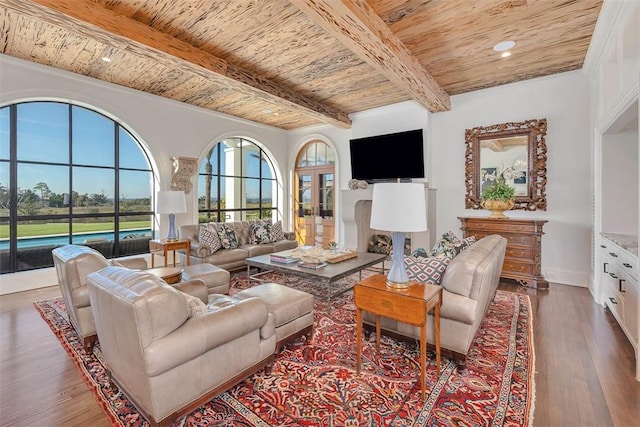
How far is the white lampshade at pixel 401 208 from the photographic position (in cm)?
192

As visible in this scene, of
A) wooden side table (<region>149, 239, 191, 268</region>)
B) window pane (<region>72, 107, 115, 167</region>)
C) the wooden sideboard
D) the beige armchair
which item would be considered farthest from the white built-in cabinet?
window pane (<region>72, 107, 115, 167</region>)

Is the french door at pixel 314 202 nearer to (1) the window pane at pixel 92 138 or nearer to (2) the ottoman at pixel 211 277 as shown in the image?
(2) the ottoman at pixel 211 277

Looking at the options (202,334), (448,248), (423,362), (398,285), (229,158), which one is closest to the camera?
(202,334)

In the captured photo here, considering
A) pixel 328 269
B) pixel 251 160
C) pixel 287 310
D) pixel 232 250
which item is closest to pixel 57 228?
pixel 232 250

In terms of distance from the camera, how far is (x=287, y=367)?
2.21m

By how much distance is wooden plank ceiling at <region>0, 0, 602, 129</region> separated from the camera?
2.76 meters

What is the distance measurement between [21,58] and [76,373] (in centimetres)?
418

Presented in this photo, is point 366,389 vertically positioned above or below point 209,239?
below

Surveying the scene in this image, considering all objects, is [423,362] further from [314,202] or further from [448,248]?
[314,202]

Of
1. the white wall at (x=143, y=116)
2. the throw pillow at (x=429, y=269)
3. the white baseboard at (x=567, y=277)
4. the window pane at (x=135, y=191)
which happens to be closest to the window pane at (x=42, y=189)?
the window pane at (x=135, y=191)

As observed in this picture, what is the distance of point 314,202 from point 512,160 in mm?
4234

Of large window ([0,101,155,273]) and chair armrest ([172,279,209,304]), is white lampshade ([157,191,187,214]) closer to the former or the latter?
large window ([0,101,155,273])

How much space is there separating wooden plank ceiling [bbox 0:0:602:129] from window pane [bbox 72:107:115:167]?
0.71 metres

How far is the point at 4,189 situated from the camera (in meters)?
4.05
